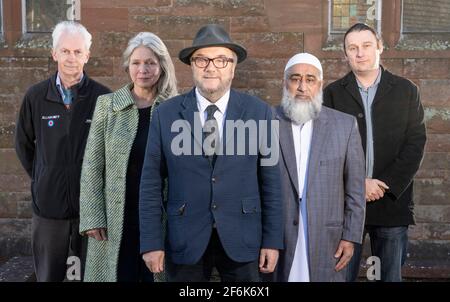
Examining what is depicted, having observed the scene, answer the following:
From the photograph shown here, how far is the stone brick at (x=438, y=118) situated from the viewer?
6.17 m

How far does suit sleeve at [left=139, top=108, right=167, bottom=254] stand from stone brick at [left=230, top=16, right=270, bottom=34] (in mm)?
3032

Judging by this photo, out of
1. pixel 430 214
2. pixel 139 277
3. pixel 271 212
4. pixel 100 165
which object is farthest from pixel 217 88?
pixel 430 214

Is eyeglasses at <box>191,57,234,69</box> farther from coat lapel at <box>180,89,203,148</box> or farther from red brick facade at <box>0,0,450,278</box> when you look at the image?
Answer: red brick facade at <box>0,0,450,278</box>

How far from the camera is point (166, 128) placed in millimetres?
3266

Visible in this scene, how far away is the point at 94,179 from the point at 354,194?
146 cm

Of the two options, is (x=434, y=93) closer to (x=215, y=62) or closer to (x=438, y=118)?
(x=438, y=118)

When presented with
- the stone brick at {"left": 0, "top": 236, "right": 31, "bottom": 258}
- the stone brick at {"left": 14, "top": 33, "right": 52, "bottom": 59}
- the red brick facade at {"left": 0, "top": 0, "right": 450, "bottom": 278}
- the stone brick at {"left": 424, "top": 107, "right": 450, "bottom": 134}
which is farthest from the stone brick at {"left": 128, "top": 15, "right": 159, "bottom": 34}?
the stone brick at {"left": 424, "top": 107, "right": 450, "bottom": 134}

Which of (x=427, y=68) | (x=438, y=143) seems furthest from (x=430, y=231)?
(x=427, y=68)

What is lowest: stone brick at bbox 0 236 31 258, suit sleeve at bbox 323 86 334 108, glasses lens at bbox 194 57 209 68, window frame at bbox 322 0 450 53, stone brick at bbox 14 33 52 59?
stone brick at bbox 0 236 31 258

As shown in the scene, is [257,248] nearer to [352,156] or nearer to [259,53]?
[352,156]

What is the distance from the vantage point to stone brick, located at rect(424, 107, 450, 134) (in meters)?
6.17

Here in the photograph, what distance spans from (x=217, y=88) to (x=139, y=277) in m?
1.23

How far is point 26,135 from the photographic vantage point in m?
4.26

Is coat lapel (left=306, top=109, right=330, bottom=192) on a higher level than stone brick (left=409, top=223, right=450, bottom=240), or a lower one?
higher
